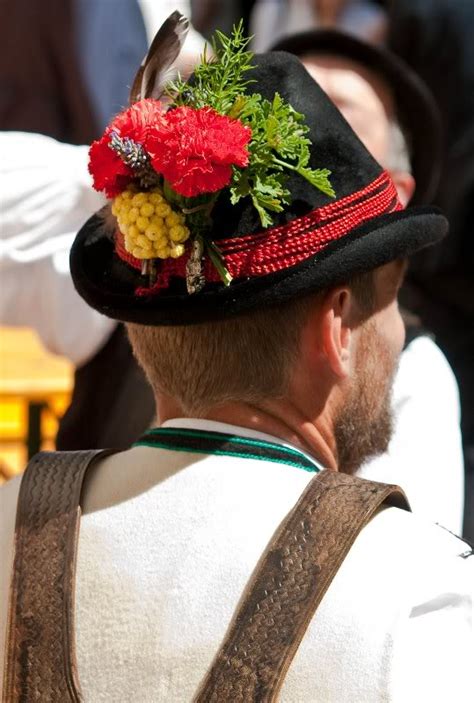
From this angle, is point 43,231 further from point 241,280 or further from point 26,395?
point 26,395

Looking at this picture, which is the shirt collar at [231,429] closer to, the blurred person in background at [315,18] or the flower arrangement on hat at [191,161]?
the flower arrangement on hat at [191,161]

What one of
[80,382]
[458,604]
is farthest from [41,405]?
[458,604]

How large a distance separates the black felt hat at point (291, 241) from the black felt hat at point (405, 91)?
3.78ft

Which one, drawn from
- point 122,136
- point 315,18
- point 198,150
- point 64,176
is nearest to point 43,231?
point 64,176

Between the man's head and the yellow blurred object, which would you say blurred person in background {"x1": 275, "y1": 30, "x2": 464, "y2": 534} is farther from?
the yellow blurred object

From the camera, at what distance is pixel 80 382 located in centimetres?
279

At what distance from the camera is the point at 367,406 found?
58.5 inches

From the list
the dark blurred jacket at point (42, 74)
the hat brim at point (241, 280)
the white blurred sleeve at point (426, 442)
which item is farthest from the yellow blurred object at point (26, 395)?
the hat brim at point (241, 280)

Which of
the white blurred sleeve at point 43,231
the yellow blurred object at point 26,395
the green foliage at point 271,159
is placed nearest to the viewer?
the green foliage at point 271,159

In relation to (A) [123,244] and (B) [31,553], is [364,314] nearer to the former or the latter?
(A) [123,244]

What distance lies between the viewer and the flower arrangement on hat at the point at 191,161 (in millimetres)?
1271

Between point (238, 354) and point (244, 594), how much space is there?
30cm

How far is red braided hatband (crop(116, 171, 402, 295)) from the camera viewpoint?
4.36ft

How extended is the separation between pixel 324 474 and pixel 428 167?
1.50 m
